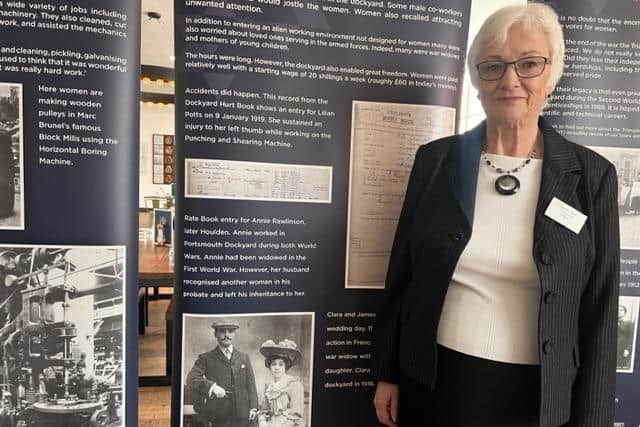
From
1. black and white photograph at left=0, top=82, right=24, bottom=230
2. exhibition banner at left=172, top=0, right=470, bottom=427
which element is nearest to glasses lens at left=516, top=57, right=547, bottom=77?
exhibition banner at left=172, top=0, right=470, bottom=427

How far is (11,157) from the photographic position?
3.84 ft

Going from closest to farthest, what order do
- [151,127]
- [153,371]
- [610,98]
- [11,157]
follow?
[11,157] < [610,98] < [153,371] < [151,127]

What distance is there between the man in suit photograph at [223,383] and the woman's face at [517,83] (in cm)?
98

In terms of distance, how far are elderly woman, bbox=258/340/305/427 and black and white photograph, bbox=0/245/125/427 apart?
1.48 feet

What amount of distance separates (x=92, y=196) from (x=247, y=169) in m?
0.45

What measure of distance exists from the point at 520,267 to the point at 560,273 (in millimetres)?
82

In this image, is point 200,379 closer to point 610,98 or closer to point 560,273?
point 560,273

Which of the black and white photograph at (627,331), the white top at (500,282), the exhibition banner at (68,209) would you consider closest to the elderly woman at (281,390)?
the exhibition banner at (68,209)

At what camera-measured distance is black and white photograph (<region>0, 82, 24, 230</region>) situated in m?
1.16

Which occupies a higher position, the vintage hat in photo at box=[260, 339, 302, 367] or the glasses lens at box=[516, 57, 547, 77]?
the glasses lens at box=[516, 57, 547, 77]

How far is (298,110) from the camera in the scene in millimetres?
1309

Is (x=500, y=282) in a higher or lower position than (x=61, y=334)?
higher

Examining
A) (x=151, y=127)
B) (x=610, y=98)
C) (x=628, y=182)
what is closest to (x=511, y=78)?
(x=610, y=98)

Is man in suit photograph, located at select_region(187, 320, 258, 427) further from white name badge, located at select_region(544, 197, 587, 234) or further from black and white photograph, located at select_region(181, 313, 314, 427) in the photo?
white name badge, located at select_region(544, 197, 587, 234)
